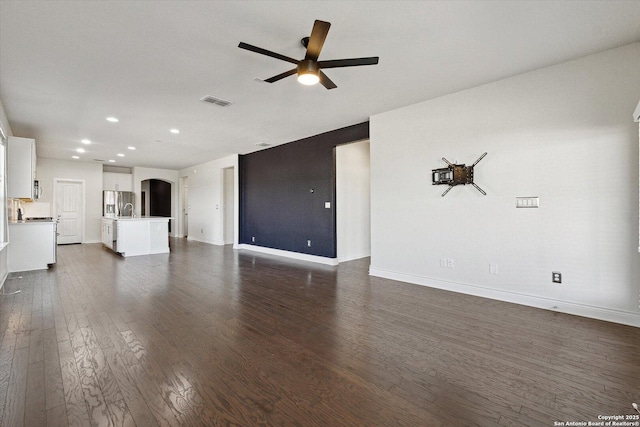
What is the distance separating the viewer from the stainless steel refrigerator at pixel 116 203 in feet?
33.1

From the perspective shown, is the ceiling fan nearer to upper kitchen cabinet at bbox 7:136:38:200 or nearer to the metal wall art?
the metal wall art

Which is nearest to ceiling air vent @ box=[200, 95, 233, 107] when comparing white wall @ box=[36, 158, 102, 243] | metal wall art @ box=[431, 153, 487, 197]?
metal wall art @ box=[431, 153, 487, 197]

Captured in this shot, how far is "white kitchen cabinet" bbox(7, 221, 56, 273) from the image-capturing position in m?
5.23

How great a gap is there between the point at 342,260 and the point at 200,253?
3.69 meters

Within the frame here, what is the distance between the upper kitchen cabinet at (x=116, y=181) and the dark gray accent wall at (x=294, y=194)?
17.5ft

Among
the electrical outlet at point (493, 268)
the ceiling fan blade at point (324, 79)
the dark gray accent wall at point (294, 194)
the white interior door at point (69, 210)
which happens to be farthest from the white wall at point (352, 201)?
the white interior door at point (69, 210)

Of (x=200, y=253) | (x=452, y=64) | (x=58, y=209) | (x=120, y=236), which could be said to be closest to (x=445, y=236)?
(x=452, y=64)

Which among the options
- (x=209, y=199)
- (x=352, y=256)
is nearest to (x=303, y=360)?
(x=352, y=256)

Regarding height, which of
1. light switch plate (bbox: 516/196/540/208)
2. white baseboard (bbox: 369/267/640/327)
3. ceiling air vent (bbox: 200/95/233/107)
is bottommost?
white baseboard (bbox: 369/267/640/327)

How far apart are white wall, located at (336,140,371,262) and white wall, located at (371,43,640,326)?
1.63 metres

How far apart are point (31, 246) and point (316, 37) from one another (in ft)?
21.2

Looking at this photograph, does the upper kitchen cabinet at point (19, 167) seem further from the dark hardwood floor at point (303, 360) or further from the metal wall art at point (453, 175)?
the metal wall art at point (453, 175)

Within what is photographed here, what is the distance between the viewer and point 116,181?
417 inches

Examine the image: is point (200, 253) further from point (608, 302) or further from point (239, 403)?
point (608, 302)
